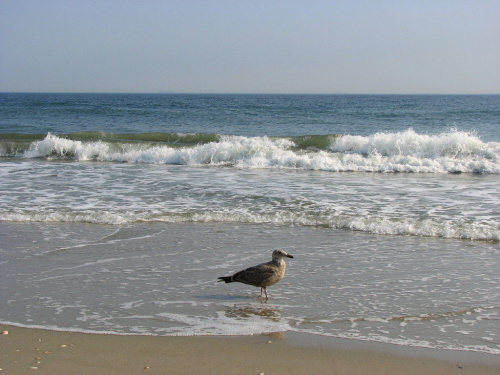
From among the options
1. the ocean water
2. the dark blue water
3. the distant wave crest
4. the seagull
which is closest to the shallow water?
the ocean water

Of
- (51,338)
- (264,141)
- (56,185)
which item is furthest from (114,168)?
(51,338)

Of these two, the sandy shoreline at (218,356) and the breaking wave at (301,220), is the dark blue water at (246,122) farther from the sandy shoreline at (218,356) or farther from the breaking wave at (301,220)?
the sandy shoreline at (218,356)

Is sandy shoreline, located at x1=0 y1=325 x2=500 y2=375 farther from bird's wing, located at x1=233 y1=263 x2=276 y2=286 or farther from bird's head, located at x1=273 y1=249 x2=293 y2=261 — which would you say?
bird's head, located at x1=273 y1=249 x2=293 y2=261

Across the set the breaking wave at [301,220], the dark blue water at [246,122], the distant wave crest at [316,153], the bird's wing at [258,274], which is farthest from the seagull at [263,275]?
the dark blue water at [246,122]

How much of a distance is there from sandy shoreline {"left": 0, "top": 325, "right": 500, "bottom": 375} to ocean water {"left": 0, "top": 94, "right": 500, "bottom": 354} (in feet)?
0.70

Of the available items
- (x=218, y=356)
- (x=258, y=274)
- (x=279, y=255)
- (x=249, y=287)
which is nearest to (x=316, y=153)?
(x=249, y=287)

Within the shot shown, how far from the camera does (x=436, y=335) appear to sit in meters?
4.91

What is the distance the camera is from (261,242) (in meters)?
8.37

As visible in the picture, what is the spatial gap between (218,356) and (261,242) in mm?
3974

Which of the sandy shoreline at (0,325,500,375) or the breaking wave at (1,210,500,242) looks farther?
Result: the breaking wave at (1,210,500,242)

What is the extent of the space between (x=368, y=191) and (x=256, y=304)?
7.45 meters

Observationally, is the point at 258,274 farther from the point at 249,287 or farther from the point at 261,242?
the point at 261,242

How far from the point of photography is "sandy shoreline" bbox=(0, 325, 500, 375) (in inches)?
165

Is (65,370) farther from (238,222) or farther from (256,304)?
(238,222)
